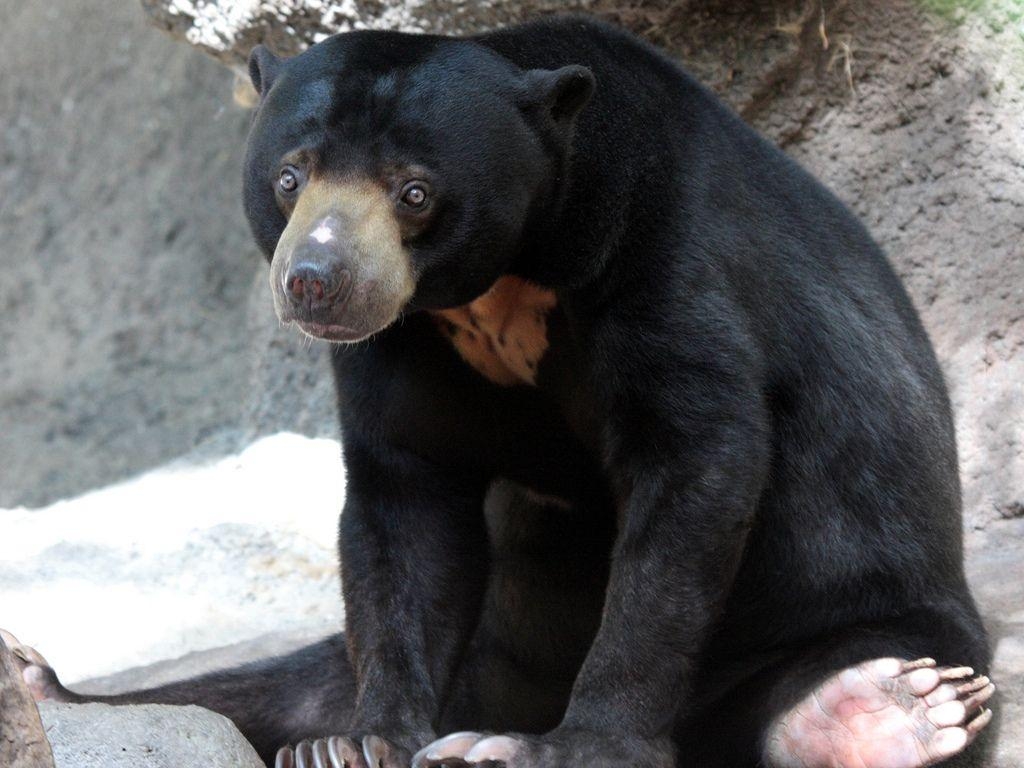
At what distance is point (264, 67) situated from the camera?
402cm

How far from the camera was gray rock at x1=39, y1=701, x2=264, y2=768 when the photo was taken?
3186 mm

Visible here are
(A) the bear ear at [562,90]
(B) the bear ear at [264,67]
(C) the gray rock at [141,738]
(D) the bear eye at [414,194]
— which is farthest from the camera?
(B) the bear ear at [264,67]

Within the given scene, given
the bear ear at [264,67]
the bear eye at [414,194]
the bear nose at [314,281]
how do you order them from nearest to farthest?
the bear nose at [314,281] → the bear eye at [414,194] → the bear ear at [264,67]

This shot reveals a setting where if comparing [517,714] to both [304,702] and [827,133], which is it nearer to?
[304,702]

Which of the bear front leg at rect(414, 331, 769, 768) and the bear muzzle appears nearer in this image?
the bear muzzle

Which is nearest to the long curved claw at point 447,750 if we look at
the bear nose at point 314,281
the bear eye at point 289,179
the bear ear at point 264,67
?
the bear nose at point 314,281

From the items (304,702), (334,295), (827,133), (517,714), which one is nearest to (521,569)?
(517,714)

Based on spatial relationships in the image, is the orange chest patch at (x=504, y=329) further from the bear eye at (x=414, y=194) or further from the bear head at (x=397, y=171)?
the bear eye at (x=414, y=194)

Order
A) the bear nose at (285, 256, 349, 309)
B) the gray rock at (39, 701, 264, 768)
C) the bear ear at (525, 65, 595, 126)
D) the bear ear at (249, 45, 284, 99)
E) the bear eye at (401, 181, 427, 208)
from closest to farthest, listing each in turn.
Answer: the gray rock at (39, 701, 264, 768) < the bear nose at (285, 256, 349, 309) < the bear eye at (401, 181, 427, 208) < the bear ear at (525, 65, 595, 126) < the bear ear at (249, 45, 284, 99)

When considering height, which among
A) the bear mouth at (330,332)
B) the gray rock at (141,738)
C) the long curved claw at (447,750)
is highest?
the bear mouth at (330,332)

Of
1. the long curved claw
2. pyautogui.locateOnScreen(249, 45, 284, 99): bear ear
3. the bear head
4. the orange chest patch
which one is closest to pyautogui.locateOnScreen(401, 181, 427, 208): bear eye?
the bear head

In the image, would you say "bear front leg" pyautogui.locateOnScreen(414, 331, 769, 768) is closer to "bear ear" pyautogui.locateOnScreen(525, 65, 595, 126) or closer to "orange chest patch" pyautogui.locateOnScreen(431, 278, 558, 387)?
"orange chest patch" pyautogui.locateOnScreen(431, 278, 558, 387)

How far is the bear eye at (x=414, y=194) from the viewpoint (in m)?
3.56

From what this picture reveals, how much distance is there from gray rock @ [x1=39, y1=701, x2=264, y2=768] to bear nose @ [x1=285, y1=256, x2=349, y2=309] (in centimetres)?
100
